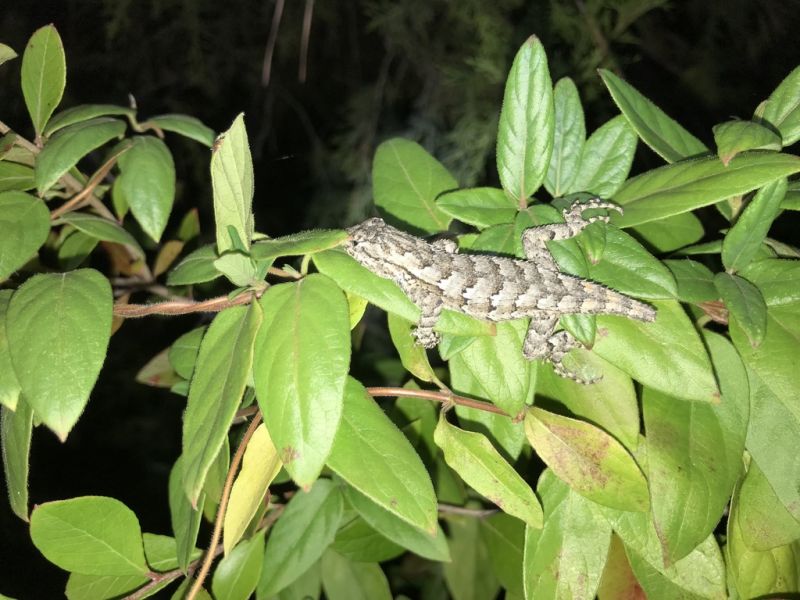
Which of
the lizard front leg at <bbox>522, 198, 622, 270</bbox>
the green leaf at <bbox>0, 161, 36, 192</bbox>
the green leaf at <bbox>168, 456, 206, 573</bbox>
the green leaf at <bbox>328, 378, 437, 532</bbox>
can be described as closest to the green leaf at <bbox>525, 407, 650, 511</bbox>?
the green leaf at <bbox>328, 378, 437, 532</bbox>

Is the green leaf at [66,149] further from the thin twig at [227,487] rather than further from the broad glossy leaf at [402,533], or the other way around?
the broad glossy leaf at [402,533]

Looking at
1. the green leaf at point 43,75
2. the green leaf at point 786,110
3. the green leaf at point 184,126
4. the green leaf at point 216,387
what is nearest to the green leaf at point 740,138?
the green leaf at point 786,110

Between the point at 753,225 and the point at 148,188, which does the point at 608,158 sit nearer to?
the point at 753,225

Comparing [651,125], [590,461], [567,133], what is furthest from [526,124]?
[590,461]

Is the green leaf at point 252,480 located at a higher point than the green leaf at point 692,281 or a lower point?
lower

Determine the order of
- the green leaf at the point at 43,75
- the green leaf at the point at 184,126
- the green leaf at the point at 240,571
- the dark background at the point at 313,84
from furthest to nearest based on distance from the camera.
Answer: the dark background at the point at 313,84 < the green leaf at the point at 184,126 < the green leaf at the point at 43,75 < the green leaf at the point at 240,571
